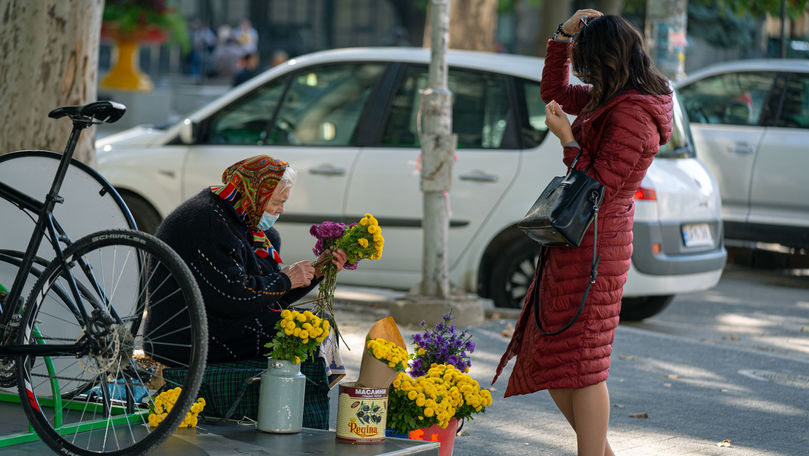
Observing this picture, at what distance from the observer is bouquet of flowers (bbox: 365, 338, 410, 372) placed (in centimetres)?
432

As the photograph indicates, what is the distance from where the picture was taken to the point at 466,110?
8320mm

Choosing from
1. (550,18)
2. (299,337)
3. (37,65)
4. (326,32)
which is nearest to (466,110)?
(37,65)

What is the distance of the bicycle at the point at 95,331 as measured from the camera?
3.80m

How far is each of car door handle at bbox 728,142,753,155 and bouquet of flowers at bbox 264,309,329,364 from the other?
24.2 feet

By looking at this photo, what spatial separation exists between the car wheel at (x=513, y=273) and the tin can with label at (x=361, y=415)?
3.87 metres

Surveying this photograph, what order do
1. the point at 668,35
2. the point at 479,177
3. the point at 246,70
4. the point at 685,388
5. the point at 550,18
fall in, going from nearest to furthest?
the point at 685,388 < the point at 479,177 < the point at 668,35 < the point at 550,18 < the point at 246,70

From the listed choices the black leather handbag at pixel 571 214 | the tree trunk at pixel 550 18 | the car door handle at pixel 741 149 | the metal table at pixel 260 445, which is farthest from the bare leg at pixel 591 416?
the tree trunk at pixel 550 18

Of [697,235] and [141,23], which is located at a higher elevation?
[141,23]

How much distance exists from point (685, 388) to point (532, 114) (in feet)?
7.58

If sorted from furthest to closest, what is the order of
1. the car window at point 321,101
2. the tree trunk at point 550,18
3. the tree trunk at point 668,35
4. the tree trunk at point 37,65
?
1. the tree trunk at point 550,18
2. the tree trunk at point 668,35
3. the car window at point 321,101
4. the tree trunk at point 37,65

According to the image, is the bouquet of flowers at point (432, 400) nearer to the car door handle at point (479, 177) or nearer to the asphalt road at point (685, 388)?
the asphalt road at point (685, 388)

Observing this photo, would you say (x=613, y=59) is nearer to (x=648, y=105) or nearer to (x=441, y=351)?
(x=648, y=105)

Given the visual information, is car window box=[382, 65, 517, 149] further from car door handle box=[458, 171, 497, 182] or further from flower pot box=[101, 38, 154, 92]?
flower pot box=[101, 38, 154, 92]

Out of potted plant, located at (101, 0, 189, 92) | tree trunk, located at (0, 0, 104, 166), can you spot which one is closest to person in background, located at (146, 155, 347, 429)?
tree trunk, located at (0, 0, 104, 166)
